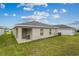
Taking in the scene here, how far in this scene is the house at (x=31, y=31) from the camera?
368 centimetres

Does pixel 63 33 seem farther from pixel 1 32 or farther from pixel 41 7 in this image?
pixel 1 32

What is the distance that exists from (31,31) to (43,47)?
0.78 ft

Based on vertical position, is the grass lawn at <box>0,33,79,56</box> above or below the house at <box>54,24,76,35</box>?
below

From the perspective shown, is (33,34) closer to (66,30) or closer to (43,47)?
(43,47)

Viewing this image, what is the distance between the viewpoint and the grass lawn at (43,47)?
3.68 m

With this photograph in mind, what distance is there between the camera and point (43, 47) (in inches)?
146

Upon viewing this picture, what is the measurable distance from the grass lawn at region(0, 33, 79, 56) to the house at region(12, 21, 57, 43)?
0.18 feet

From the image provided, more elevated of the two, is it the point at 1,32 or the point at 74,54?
the point at 1,32

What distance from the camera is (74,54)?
3.68 m

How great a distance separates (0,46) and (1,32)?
0.55ft

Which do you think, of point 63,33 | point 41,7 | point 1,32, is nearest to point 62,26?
point 63,33

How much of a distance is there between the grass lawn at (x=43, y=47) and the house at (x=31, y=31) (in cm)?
5

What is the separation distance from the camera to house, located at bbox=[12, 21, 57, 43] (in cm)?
368

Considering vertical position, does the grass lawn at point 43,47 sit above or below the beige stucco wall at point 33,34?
below
